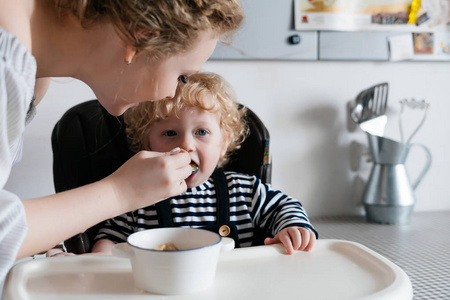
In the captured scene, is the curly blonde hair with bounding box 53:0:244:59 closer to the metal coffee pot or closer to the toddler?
the toddler

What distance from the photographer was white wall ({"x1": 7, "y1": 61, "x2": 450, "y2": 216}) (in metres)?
1.83

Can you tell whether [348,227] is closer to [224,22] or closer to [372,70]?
[372,70]

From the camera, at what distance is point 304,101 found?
6.15 ft

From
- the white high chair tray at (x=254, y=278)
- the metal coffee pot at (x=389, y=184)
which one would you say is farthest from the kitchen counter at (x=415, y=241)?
the white high chair tray at (x=254, y=278)

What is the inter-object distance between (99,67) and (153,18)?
13 centimetres

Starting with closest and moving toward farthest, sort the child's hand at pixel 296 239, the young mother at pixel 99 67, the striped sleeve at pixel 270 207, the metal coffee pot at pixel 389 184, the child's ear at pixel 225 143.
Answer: the young mother at pixel 99 67 < the child's hand at pixel 296 239 < the striped sleeve at pixel 270 207 < the child's ear at pixel 225 143 < the metal coffee pot at pixel 389 184

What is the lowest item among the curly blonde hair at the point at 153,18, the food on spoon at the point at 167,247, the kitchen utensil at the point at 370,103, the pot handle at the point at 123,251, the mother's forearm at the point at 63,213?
the food on spoon at the point at 167,247

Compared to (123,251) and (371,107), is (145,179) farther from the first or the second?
(371,107)

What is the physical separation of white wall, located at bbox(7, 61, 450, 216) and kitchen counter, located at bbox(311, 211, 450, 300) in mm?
110

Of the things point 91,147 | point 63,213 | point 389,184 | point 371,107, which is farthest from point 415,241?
point 63,213

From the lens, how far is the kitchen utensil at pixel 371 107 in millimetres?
1837

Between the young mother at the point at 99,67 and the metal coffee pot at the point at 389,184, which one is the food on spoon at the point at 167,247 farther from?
the metal coffee pot at the point at 389,184

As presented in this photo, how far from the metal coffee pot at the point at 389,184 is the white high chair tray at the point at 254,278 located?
1004 mm

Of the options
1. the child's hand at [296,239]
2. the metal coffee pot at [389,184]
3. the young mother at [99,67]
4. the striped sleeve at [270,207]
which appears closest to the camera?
the young mother at [99,67]
